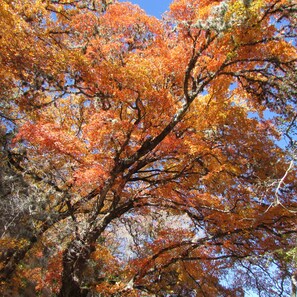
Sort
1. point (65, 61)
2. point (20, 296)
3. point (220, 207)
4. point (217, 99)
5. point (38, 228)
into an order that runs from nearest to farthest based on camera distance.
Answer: point (38, 228) → point (65, 61) → point (220, 207) → point (217, 99) → point (20, 296)

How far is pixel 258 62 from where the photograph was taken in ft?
27.5

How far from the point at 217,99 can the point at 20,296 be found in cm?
1247

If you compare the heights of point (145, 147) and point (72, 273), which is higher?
point (145, 147)

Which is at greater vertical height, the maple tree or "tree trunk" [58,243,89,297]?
the maple tree

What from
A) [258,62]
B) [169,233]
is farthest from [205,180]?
[258,62]

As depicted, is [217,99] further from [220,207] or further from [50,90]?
[50,90]

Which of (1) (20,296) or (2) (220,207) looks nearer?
(2) (220,207)

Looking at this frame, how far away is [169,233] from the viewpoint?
436 inches

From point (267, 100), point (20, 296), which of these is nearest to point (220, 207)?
point (267, 100)

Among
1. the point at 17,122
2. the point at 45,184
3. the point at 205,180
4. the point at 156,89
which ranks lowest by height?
the point at 45,184

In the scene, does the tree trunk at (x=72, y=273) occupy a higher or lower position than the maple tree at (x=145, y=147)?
lower

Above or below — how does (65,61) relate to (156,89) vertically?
below

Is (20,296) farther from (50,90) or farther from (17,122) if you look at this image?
(50,90)

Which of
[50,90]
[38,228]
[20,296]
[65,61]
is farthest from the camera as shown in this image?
[20,296]
